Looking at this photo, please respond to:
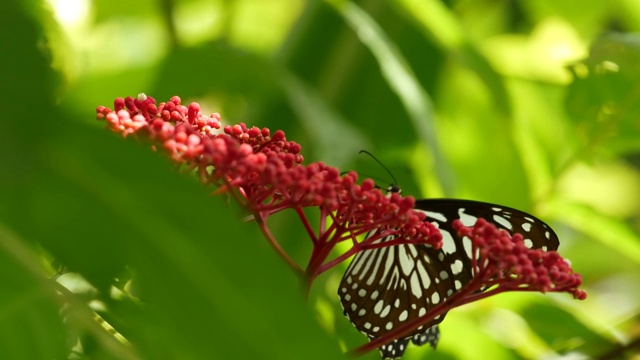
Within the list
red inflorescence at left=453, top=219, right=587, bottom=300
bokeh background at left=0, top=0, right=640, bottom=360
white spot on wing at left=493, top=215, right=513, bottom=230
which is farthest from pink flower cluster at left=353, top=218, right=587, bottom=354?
white spot on wing at left=493, top=215, right=513, bottom=230

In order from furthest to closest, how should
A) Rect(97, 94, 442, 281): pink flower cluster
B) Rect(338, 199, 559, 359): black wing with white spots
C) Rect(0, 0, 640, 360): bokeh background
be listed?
Rect(338, 199, 559, 359): black wing with white spots < Rect(97, 94, 442, 281): pink flower cluster < Rect(0, 0, 640, 360): bokeh background

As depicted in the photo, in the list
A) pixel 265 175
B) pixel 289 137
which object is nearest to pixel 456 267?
pixel 265 175

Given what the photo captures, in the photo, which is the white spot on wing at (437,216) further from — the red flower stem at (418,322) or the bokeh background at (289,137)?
the red flower stem at (418,322)

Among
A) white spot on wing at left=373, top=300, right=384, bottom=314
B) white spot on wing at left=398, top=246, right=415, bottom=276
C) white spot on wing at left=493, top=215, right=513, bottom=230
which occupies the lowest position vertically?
white spot on wing at left=373, top=300, right=384, bottom=314

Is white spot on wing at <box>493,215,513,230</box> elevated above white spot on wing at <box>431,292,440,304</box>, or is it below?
above

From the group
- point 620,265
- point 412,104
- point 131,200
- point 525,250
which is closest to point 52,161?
point 131,200

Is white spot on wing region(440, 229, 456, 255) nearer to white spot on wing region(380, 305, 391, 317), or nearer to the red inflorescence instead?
white spot on wing region(380, 305, 391, 317)
